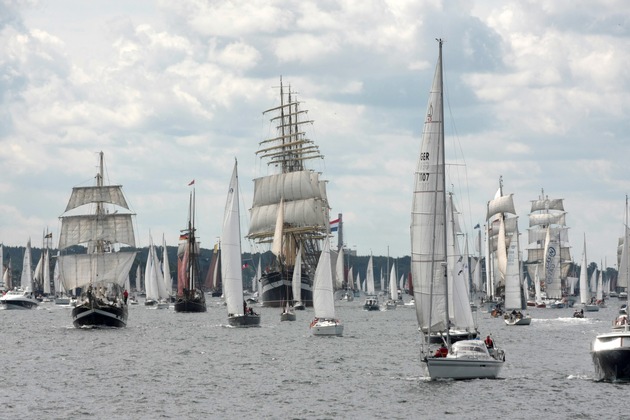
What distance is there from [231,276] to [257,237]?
94.7 m

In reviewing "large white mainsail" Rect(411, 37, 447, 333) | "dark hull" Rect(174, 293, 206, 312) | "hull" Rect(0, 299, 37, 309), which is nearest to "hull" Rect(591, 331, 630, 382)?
"large white mainsail" Rect(411, 37, 447, 333)

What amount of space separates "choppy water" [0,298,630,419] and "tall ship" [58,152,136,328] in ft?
52.6

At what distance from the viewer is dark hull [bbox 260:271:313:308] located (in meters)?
172

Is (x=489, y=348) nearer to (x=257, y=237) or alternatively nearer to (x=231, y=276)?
(x=231, y=276)

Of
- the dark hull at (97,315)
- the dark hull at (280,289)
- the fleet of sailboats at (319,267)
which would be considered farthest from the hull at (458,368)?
the dark hull at (280,289)

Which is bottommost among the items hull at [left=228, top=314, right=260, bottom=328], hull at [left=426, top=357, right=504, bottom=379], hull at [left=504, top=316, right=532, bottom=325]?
hull at [left=426, top=357, right=504, bottom=379]

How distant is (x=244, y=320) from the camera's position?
106 meters

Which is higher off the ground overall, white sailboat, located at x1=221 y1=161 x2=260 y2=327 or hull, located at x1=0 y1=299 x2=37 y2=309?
white sailboat, located at x1=221 y1=161 x2=260 y2=327

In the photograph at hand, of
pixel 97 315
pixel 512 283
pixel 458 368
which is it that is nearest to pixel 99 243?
pixel 97 315

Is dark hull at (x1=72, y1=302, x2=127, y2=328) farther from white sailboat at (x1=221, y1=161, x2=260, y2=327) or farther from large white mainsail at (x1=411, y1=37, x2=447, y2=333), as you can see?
large white mainsail at (x1=411, y1=37, x2=447, y2=333)

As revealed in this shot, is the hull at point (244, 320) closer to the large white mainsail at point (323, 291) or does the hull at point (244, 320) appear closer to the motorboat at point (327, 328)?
the motorboat at point (327, 328)

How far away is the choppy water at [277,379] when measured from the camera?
4894 centimetres

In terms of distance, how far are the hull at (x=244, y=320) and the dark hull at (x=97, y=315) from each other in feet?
34.1

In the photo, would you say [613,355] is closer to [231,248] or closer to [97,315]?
[231,248]
